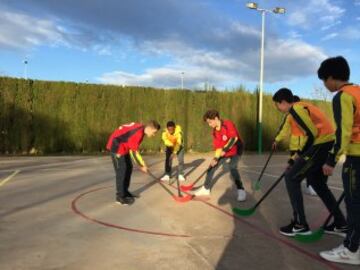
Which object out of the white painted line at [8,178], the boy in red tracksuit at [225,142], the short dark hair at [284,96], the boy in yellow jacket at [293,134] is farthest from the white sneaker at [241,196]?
the white painted line at [8,178]

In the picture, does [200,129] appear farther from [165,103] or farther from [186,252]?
[186,252]

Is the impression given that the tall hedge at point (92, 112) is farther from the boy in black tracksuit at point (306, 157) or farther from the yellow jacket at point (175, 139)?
the boy in black tracksuit at point (306, 157)

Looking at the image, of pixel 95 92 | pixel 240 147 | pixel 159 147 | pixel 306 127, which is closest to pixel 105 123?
pixel 95 92

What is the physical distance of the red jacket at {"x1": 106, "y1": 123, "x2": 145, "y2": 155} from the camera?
877cm

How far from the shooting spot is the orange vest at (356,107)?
5.46 m

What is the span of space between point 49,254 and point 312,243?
331 centimetres

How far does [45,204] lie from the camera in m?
8.78

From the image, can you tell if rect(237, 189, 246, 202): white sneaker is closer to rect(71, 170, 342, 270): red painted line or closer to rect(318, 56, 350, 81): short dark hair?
rect(71, 170, 342, 270): red painted line

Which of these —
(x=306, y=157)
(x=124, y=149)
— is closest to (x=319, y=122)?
(x=306, y=157)

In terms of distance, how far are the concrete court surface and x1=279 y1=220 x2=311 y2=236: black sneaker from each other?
6.7 inches

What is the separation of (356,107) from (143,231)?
3.30 meters

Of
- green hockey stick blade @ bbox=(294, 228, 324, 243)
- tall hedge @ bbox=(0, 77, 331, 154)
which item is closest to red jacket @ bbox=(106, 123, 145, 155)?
green hockey stick blade @ bbox=(294, 228, 324, 243)

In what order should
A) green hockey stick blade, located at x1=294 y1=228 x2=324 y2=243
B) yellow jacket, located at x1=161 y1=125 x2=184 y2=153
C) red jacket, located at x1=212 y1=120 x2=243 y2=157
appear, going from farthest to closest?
yellow jacket, located at x1=161 y1=125 x2=184 y2=153, red jacket, located at x1=212 y1=120 x2=243 y2=157, green hockey stick blade, located at x1=294 y1=228 x2=324 y2=243

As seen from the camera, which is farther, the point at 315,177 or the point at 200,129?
the point at 200,129
